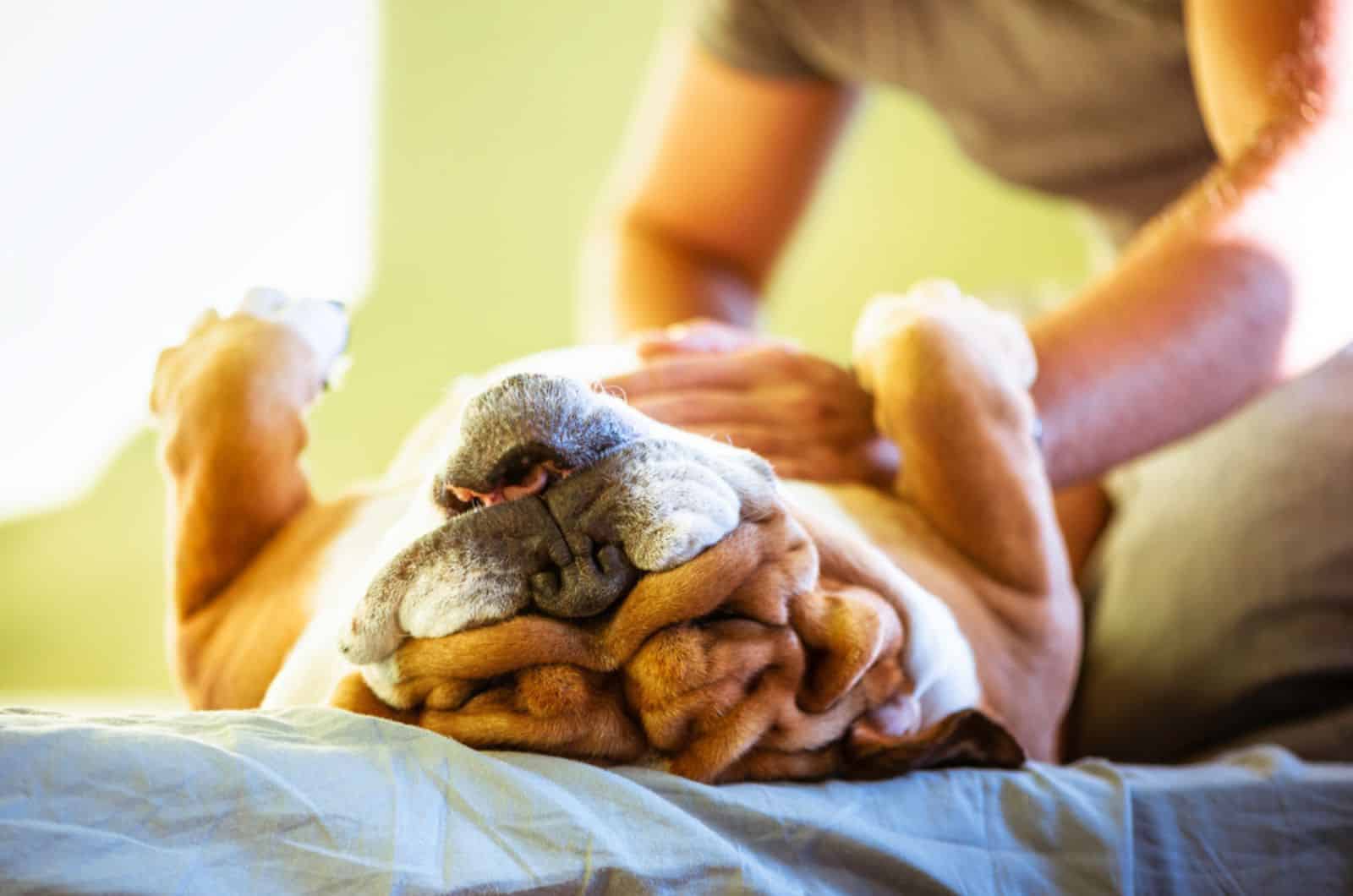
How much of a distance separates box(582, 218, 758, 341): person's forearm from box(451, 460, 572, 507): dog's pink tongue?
1436mm

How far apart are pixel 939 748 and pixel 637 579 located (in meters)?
0.28

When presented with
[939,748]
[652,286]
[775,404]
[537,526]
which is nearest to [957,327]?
[775,404]

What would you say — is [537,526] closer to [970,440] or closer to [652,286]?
[970,440]

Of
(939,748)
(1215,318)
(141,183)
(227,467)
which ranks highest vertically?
(141,183)

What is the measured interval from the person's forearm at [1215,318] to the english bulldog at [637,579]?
11 centimetres

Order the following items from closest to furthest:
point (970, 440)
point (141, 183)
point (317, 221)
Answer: point (970, 440) < point (141, 183) < point (317, 221)

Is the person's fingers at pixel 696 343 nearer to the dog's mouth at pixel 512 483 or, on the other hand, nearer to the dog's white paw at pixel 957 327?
the dog's white paw at pixel 957 327

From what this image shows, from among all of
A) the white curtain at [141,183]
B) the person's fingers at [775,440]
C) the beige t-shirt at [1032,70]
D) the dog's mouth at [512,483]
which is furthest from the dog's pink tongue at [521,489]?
the white curtain at [141,183]

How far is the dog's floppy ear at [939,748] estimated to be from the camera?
96cm

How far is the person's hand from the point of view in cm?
133

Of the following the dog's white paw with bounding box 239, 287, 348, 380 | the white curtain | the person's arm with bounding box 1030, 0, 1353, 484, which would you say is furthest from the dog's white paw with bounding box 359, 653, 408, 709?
the white curtain

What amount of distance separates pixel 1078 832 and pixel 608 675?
0.36 meters

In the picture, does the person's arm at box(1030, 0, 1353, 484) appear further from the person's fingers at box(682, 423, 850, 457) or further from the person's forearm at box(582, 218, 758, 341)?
the person's forearm at box(582, 218, 758, 341)

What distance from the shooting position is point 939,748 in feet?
3.15
